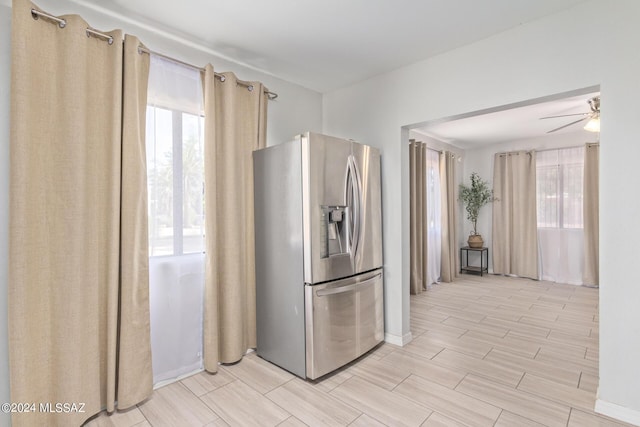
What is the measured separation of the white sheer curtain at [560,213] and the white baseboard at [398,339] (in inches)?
161

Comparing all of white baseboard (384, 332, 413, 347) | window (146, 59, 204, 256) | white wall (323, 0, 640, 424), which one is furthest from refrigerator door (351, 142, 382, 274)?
window (146, 59, 204, 256)

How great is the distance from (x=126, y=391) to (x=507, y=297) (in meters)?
4.78

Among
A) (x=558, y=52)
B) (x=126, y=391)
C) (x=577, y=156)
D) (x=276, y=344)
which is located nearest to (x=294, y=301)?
(x=276, y=344)

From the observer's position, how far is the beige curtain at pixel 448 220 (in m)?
5.62

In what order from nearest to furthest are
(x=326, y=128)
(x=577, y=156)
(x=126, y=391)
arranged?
1. (x=126, y=391)
2. (x=326, y=128)
3. (x=577, y=156)

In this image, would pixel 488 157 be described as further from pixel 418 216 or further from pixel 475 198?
pixel 418 216

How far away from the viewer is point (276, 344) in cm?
262

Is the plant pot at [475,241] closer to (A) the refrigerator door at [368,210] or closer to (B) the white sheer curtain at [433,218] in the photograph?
(B) the white sheer curtain at [433,218]

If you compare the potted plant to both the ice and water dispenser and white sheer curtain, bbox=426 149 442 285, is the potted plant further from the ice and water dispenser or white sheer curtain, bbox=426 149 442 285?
the ice and water dispenser

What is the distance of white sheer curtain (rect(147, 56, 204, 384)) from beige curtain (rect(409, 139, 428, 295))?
3.25 meters

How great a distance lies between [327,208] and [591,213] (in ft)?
16.7

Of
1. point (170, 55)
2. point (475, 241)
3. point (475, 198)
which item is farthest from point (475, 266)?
point (170, 55)

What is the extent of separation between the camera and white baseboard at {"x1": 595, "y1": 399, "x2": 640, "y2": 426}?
1.85 metres

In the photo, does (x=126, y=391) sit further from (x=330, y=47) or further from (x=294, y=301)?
(x=330, y=47)
